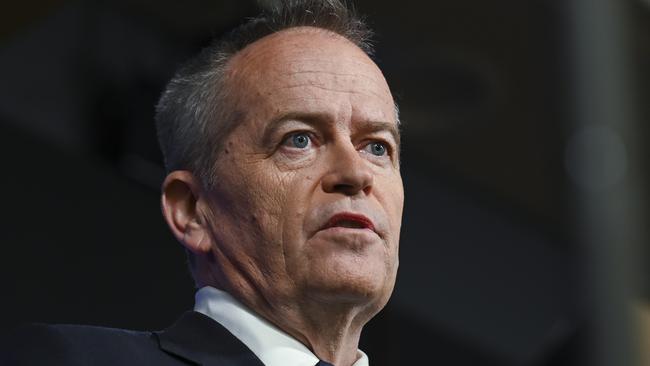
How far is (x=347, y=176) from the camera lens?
2340 mm

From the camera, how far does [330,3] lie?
2.71 metres

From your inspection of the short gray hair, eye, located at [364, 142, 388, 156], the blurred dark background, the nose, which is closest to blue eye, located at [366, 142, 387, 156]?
Result: eye, located at [364, 142, 388, 156]

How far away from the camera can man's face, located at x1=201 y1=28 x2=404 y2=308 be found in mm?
2316

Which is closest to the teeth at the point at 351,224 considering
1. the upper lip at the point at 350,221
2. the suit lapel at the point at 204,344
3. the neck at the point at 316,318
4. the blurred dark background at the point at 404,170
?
the upper lip at the point at 350,221

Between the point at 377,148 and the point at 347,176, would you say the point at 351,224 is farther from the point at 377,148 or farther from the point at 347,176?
the point at 377,148

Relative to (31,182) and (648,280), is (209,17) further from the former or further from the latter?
(648,280)

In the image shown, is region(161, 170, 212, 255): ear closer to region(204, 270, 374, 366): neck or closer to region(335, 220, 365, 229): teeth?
region(204, 270, 374, 366): neck

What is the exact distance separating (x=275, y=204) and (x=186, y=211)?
21 centimetres

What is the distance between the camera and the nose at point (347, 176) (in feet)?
7.68

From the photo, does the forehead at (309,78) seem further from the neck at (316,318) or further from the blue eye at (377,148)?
the neck at (316,318)

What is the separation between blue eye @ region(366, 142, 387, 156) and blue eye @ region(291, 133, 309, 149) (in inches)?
4.8

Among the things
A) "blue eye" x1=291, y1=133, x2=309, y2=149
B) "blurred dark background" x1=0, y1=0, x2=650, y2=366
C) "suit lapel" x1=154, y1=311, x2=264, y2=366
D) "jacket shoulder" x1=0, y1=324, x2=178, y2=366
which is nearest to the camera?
"jacket shoulder" x1=0, y1=324, x2=178, y2=366

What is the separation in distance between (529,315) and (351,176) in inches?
168

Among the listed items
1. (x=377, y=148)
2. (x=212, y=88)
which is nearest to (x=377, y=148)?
(x=377, y=148)
